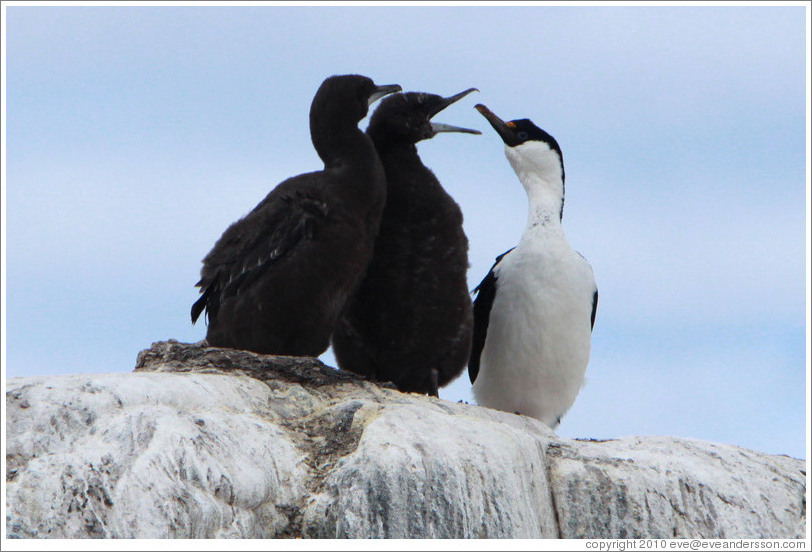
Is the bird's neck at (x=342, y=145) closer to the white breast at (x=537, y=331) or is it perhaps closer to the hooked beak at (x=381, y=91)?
the hooked beak at (x=381, y=91)

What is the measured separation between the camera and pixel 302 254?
6.46m

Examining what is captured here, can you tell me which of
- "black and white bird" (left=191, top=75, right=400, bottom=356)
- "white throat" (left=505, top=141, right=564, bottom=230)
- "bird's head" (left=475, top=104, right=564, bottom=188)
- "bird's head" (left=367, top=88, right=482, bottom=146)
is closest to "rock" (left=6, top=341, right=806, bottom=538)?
"black and white bird" (left=191, top=75, right=400, bottom=356)

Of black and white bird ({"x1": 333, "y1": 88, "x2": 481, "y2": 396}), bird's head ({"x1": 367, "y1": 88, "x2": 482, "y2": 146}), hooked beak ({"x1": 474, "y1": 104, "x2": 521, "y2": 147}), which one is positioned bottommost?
black and white bird ({"x1": 333, "y1": 88, "x2": 481, "y2": 396})

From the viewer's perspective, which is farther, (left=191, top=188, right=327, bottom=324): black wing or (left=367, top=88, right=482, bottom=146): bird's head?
(left=367, top=88, right=482, bottom=146): bird's head

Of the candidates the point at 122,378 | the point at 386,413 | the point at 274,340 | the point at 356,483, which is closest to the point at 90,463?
the point at 122,378

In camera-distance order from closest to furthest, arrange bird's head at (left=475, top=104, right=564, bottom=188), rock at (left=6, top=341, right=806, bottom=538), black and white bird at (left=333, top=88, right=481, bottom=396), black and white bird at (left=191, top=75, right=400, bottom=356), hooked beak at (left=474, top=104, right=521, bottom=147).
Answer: rock at (left=6, top=341, right=806, bottom=538)
black and white bird at (left=191, top=75, right=400, bottom=356)
black and white bird at (left=333, top=88, right=481, bottom=396)
bird's head at (left=475, top=104, right=564, bottom=188)
hooked beak at (left=474, top=104, right=521, bottom=147)

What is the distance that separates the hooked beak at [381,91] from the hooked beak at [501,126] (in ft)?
6.77

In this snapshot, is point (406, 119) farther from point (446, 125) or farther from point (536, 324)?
point (536, 324)

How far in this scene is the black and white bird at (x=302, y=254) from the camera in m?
6.42

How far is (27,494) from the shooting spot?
4.30 meters

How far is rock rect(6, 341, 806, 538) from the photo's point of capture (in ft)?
14.5

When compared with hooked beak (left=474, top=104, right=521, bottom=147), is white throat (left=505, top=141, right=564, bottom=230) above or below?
below

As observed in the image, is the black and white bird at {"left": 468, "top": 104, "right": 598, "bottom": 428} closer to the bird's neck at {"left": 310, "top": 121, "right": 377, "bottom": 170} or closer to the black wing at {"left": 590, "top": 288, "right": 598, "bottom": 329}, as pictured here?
the black wing at {"left": 590, "top": 288, "right": 598, "bottom": 329}

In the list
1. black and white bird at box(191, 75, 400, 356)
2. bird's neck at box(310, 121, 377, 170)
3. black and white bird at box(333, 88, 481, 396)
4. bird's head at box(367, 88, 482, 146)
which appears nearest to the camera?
black and white bird at box(191, 75, 400, 356)
